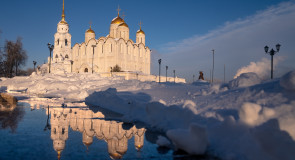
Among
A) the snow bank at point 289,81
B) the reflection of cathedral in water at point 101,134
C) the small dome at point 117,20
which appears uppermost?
the small dome at point 117,20

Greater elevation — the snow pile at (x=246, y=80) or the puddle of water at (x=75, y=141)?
the snow pile at (x=246, y=80)

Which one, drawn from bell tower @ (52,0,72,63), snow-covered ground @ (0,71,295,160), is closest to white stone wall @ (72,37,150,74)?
bell tower @ (52,0,72,63)

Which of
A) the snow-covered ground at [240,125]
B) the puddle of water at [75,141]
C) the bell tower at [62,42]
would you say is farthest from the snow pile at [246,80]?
the bell tower at [62,42]

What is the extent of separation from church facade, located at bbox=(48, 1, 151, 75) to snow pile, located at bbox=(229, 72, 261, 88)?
44279 millimetres

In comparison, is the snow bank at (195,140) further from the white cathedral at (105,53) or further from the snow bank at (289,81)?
the white cathedral at (105,53)

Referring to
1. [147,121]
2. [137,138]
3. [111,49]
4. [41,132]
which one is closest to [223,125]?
[137,138]

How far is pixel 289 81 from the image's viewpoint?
5.40 metres

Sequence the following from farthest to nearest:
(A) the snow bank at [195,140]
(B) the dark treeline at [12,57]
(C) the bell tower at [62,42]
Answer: (C) the bell tower at [62,42]
(B) the dark treeline at [12,57]
(A) the snow bank at [195,140]

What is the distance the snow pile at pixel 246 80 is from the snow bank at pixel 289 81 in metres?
2.95

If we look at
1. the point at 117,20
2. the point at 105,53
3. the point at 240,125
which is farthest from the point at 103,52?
the point at 240,125

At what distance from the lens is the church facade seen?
54097 millimetres

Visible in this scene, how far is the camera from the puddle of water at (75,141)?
3.80m

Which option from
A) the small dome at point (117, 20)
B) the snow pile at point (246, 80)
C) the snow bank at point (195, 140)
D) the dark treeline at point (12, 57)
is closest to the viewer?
the snow bank at point (195, 140)

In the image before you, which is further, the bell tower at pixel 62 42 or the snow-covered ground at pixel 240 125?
the bell tower at pixel 62 42
